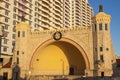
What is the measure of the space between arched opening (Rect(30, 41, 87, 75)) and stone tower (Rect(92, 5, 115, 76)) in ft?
23.2

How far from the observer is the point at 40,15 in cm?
9669

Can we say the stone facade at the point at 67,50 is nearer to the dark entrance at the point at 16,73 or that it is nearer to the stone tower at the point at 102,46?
the stone tower at the point at 102,46

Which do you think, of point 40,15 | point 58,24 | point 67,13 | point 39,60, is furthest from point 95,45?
point 67,13

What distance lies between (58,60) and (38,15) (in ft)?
134

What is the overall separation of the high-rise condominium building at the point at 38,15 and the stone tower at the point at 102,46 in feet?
68.8

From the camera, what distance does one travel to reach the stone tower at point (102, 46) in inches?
1866

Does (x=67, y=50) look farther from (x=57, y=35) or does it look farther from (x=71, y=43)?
(x=57, y=35)

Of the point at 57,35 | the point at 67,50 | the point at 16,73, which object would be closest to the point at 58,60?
the point at 67,50

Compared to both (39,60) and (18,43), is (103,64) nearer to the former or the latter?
(39,60)

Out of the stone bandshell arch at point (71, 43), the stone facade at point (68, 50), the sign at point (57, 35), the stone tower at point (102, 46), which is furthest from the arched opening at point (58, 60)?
the stone tower at point (102, 46)

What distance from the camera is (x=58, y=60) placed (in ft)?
195

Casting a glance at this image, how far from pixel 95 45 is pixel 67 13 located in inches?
3360

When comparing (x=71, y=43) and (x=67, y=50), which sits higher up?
(x=71, y=43)

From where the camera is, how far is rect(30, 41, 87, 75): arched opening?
5638cm
